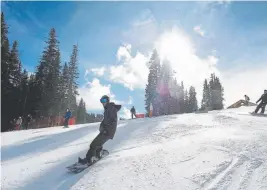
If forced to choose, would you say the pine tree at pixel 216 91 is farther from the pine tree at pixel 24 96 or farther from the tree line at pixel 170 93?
the pine tree at pixel 24 96

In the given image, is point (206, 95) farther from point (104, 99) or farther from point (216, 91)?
point (104, 99)

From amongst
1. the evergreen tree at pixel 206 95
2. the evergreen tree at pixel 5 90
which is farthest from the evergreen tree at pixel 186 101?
the evergreen tree at pixel 5 90

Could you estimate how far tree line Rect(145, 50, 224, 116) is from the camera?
60906 mm

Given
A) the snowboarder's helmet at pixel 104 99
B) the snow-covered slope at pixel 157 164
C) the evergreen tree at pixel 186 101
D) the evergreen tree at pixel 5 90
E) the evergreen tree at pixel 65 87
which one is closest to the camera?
the snow-covered slope at pixel 157 164

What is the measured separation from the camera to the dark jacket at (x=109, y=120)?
8273 millimetres

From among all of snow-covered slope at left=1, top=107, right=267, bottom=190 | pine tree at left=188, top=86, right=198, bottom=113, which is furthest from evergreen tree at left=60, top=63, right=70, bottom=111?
pine tree at left=188, top=86, right=198, bottom=113

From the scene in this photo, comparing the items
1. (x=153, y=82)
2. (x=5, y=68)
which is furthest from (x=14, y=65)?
(x=153, y=82)

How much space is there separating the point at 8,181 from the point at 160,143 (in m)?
5.08

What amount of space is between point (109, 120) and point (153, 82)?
182 feet

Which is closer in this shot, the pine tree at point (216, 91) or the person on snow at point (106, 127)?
the person on snow at point (106, 127)

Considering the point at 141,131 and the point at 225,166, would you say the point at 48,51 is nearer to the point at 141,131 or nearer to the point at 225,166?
the point at 141,131

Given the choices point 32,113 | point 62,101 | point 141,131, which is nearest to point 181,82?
point 62,101

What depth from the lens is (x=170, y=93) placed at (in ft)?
240

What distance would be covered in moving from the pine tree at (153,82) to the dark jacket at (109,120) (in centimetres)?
5261
